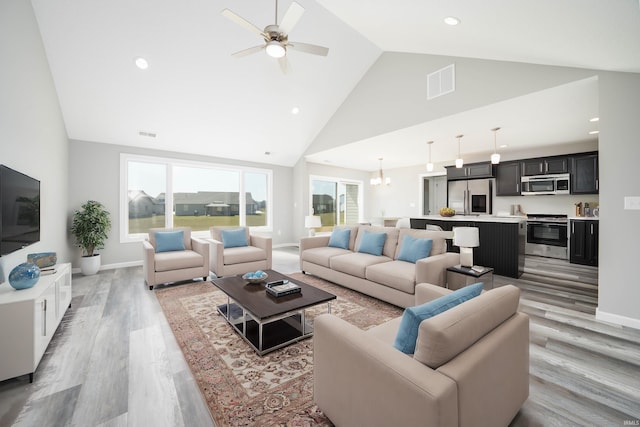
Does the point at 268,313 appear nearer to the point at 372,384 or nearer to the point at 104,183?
the point at 372,384

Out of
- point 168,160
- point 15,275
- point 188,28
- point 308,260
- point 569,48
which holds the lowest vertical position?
A: point 308,260

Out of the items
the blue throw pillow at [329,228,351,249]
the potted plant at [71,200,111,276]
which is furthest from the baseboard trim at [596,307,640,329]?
the potted plant at [71,200,111,276]

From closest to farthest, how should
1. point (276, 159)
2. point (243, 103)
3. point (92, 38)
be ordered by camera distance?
point (92, 38)
point (243, 103)
point (276, 159)

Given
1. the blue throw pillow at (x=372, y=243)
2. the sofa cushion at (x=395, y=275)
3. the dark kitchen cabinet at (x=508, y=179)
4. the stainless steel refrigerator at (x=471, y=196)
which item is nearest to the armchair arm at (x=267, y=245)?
the blue throw pillow at (x=372, y=243)

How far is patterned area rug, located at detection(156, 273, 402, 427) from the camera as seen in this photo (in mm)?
1595

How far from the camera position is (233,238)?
16.3ft

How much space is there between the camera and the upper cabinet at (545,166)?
5.49 m

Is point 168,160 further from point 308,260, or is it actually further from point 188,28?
point 308,260

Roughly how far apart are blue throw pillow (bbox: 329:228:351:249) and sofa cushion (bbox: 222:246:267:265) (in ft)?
4.21

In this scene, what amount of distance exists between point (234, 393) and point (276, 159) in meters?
6.22

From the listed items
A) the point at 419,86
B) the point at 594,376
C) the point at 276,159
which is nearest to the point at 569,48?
the point at 419,86

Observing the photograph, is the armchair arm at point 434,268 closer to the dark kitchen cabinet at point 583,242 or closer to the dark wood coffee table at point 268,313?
the dark wood coffee table at point 268,313

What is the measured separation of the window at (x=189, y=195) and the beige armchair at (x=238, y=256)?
1719mm

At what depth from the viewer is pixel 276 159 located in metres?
7.32
